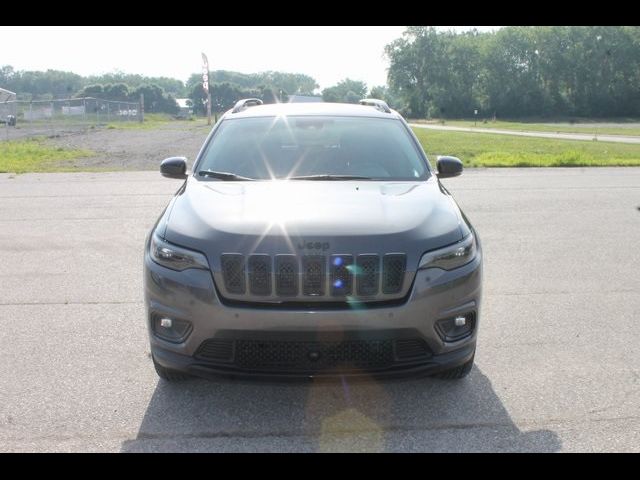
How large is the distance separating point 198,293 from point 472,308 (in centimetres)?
144

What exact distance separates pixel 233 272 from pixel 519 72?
11499 centimetres

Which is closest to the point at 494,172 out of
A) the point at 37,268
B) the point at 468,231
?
the point at 37,268

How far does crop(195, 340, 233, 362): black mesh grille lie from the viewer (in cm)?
344

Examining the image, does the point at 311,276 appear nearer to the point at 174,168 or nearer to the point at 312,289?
the point at 312,289

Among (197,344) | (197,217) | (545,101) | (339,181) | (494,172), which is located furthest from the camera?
(545,101)

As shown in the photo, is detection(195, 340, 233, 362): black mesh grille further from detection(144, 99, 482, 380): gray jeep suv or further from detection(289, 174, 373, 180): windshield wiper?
detection(289, 174, 373, 180): windshield wiper

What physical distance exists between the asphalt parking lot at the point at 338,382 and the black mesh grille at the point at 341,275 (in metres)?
0.47

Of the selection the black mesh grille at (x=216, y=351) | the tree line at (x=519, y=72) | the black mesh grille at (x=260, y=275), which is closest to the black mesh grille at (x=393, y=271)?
the black mesh grille at (x=260, y=275)

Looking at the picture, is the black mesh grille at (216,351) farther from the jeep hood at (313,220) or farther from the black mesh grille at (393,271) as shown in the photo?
the black mesh grille at (393,271)

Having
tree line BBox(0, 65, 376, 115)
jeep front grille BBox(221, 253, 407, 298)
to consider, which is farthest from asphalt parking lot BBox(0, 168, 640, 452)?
tree line BBox(0, 65, 376, 115)

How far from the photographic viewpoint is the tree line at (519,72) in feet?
324

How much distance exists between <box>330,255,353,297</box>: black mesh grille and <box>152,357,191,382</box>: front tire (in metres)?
0.94

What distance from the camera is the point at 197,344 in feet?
11.4
